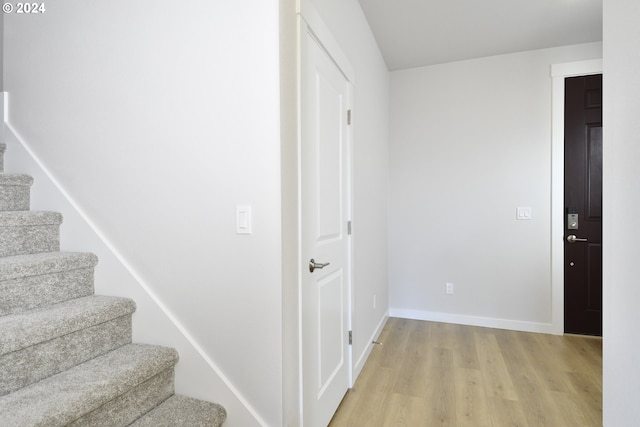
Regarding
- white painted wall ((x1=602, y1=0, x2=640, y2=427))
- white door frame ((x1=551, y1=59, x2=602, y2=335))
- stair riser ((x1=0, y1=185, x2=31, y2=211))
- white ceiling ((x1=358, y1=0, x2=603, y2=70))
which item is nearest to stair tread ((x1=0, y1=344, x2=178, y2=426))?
stair riser ((x1=0, y1=185, x2=31, y2=211))

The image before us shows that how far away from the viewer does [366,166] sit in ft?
9.01

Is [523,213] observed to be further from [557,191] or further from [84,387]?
[84,387]

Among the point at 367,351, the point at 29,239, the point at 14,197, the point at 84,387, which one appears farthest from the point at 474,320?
the point at 14,197

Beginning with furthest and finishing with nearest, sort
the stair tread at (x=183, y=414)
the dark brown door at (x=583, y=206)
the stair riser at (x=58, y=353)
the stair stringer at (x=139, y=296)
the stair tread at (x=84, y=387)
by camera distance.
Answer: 1. the dark brown door at (x=583, y=206)
2. the stair stringer at (x=139, y=296)
3. the stair tread at (x=183, y=414)
4. the stair riser at (x=58, y=353)
5. the stair tread at (x=84, y=387)

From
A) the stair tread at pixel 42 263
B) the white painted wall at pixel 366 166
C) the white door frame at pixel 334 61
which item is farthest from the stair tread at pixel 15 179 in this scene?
the white painted wall at pixel 366 166

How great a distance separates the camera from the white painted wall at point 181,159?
135cm

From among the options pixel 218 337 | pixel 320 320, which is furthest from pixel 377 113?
pixel 218 337

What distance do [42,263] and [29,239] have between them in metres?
0.29

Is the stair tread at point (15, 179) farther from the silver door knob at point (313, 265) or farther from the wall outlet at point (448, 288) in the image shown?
the wall outlet at point (448, 288)

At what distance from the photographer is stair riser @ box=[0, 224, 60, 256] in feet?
4.91

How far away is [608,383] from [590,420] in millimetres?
486

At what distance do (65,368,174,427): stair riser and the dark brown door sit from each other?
338 cm

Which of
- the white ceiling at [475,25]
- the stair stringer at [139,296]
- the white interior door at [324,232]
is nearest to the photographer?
the stair stringer at [139,296]

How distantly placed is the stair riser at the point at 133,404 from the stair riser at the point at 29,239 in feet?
2.76
